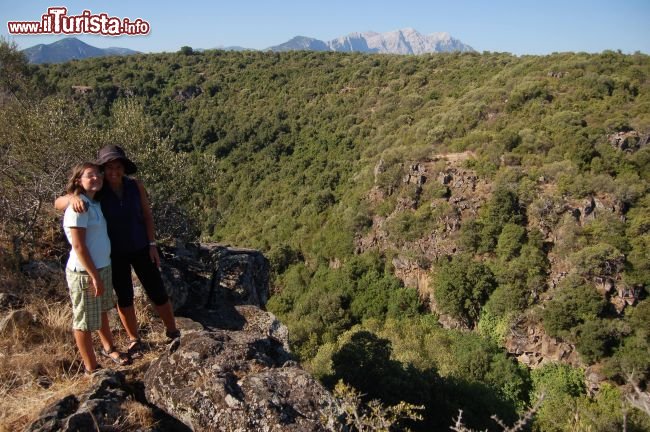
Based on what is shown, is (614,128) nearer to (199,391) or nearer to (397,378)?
(397,378)

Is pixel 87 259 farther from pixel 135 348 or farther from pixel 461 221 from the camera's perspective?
pixel 461 221

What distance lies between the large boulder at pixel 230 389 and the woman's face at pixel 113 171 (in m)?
1.66

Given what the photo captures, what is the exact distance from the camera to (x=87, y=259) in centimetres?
353

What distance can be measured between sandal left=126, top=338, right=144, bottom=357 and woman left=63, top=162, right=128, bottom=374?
16.8 inches

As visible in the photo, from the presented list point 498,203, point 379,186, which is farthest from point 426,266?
point 379,186

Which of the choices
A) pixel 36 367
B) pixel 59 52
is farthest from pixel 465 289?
pixel 59 52

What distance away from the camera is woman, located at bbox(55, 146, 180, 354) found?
392cm

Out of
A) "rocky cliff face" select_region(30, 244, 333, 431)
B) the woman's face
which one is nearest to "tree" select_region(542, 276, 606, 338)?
"rocky cliff face" select_region(30, 244, 333, 431)

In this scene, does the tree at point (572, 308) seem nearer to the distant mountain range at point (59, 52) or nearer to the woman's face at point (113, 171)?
the woman's face at point (113, 171)

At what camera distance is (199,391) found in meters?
3.36

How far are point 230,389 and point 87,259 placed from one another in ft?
5.42

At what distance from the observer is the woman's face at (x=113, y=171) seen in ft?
12.8

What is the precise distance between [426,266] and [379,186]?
23.9ft

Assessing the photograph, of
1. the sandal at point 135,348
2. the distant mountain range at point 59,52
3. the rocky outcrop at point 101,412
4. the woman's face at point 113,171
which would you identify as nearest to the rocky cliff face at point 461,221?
the sandal at point 135,348
